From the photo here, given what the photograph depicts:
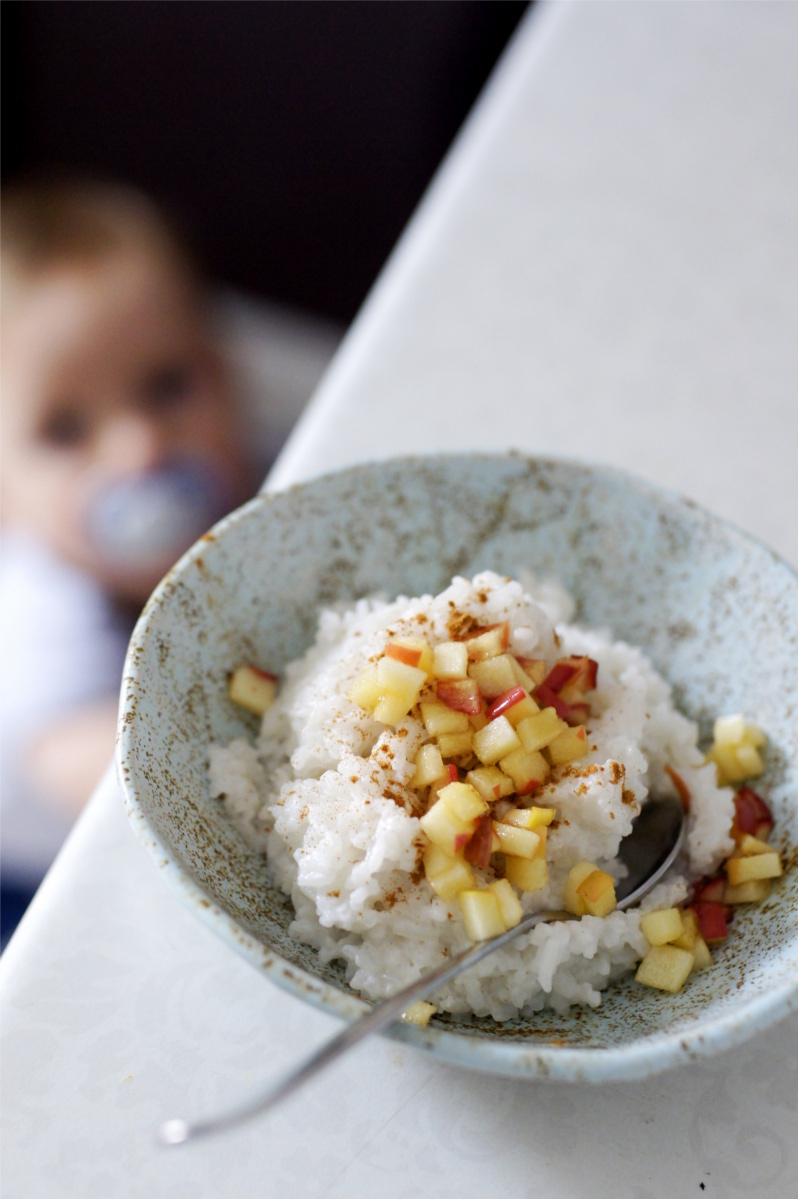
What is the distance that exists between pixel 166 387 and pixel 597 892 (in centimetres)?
229

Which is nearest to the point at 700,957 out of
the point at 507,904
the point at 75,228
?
the point at 507,904

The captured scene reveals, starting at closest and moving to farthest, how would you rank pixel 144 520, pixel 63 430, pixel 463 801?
pixel 463 801 < pixel 144 520 < pixel 63 430

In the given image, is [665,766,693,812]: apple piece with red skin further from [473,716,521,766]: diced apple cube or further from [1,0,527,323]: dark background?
[1,0,527,323]: dark background

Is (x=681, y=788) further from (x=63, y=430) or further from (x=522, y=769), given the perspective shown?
(x=63, y=430)

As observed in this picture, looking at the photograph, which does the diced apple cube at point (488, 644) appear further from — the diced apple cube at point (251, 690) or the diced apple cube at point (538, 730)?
the diced apple cube at point (251, 690)

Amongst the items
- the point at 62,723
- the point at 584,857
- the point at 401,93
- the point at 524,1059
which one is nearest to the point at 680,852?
the point at 584,857

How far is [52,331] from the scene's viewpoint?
2904 millimetres

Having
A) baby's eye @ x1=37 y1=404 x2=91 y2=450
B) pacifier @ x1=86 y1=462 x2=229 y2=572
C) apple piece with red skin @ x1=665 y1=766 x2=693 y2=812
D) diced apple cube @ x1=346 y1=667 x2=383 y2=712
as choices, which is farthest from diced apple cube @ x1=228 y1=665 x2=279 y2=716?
baby's eye @ x1=37 y1=404 x2=91 y2=450

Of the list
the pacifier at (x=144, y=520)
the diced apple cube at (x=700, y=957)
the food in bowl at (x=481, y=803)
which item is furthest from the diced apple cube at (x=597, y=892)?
the pacifier at (x=144, y=520)

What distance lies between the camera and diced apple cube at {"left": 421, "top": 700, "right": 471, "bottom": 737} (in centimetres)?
116

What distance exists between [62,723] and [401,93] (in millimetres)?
2995

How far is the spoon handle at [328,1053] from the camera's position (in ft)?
2.56

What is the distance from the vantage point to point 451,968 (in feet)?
3.18

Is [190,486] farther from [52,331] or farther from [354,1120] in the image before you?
[354,1120]
